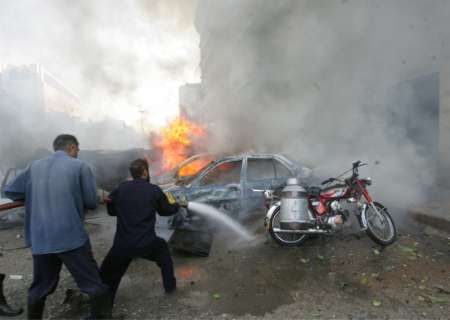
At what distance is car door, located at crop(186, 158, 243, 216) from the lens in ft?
18.6

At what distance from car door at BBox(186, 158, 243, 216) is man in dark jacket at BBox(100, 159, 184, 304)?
234 centimetres

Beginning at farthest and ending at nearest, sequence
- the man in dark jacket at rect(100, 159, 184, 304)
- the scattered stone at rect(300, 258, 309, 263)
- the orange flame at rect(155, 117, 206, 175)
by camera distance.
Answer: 1. the orange flame at rect(155, 117, 206, 175)
2. the scattered stone at rect(300, 258, 309, 263)
3. the man in dark jacket at rect(100, 159, 184, 304)

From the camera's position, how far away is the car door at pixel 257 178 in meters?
5.79

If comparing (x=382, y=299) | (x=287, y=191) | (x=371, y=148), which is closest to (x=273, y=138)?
(x=371, y=148)

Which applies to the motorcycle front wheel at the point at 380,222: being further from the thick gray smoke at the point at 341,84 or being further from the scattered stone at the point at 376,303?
the thick gray smoke at the point at 341,84

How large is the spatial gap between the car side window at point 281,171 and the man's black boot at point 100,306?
151 inches

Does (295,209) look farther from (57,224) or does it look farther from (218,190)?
(57,224)

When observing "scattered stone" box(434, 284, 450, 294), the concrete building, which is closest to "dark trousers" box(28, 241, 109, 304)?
"scattered stone" box(434, 284, 450, 294)

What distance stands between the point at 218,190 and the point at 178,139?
10.2 meters

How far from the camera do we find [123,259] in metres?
3.15

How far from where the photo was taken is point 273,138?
10.5 meters

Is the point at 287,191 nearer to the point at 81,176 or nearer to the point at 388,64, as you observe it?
the point at 81,176

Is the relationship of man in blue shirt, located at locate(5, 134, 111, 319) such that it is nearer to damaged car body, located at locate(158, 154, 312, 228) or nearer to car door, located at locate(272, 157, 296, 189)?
damaged car body, located at locate(158, 154, 312, 228)

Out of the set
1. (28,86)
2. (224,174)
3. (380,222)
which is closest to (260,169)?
(224,174)
